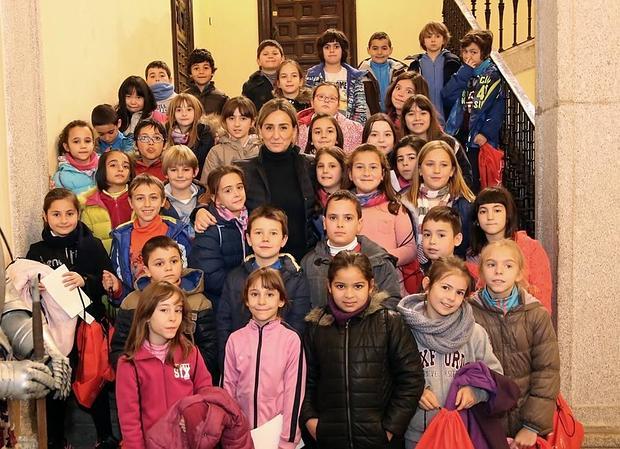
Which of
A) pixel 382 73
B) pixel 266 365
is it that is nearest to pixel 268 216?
pixel 266 365

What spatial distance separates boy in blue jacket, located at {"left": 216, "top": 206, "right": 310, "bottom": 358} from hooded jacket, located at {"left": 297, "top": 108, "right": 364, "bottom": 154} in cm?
187

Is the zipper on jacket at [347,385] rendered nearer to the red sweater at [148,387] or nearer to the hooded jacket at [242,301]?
the hooded jacket at [242,301]

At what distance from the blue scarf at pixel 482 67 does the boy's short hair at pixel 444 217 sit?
2.75 meters

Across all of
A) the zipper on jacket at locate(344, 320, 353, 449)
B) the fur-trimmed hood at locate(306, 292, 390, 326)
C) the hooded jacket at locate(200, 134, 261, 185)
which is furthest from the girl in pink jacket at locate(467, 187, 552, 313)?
the hooded jacket at locate(200, 134, 261, 185)

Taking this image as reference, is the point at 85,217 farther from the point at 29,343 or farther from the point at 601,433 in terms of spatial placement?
the point at 601,433

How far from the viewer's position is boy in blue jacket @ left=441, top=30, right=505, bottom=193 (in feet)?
23.0

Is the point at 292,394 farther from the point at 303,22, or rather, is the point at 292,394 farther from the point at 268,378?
the point at 303,22

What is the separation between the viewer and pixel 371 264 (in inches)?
177

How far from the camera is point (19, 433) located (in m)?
3.13

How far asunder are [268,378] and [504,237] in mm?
1571

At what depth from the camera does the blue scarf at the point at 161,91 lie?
7.69 m

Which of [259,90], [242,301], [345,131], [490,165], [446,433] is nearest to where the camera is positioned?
[446,433]

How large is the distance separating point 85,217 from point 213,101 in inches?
97.4

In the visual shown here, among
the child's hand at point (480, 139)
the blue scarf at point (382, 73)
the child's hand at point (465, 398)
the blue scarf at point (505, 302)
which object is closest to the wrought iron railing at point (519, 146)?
the child's hand at point (480, 139)
